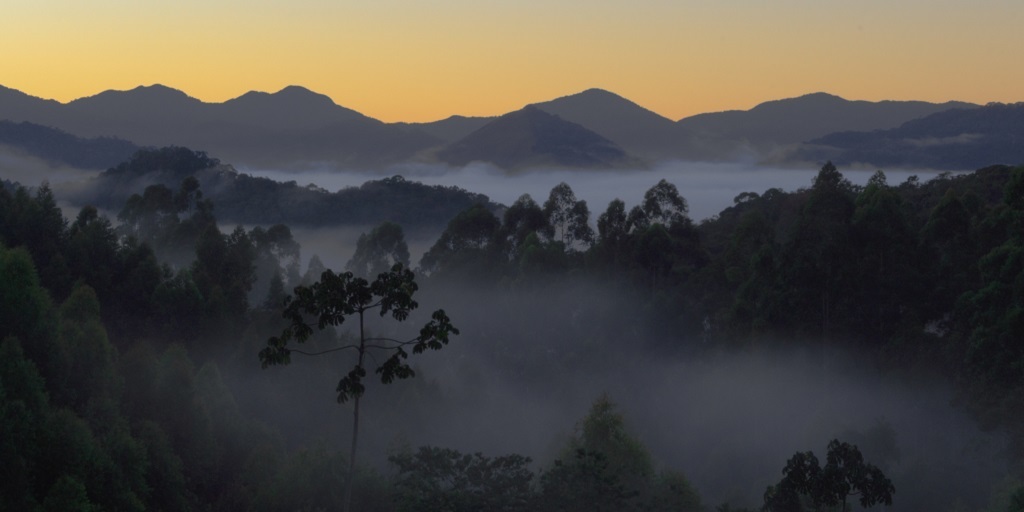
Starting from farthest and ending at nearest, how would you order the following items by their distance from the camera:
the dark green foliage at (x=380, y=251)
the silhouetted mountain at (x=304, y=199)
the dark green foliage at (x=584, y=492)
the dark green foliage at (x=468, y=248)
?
the silhouetted mountain at (x=304, y=199)
the dark green foliage at (x=380, y=251)
the dark green foliage at (x=468, y=248)
the dark green foliage at (x=584, y=492)

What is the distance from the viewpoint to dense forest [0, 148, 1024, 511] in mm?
29953

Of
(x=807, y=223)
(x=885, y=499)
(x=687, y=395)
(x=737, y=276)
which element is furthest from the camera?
(x=737, y=276)

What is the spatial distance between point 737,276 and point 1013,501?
113 ft

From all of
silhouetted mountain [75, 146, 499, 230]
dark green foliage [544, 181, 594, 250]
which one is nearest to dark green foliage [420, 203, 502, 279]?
dark green foliage [544, 181, 594, 250]

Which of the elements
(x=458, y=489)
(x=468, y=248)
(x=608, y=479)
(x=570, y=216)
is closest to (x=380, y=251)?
(x=468, y=248)

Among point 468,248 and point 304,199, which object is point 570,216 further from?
point 304,199

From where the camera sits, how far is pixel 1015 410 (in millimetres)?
38031

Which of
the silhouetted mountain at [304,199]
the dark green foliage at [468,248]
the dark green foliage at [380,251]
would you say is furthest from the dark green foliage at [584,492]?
the silhouetted mountain at [304,199]

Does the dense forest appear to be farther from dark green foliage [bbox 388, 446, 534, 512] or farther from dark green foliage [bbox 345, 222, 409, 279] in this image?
dark green foliage [bbox 345, 222, 409, 279]

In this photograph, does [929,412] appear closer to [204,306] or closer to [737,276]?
[737,276]

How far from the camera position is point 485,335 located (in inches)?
2692

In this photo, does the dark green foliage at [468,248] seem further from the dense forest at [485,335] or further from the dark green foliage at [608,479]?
the dark green foliage at [608,479]

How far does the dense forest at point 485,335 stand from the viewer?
30.0m

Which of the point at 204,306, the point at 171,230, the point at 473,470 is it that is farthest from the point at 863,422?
the point at 171,230
